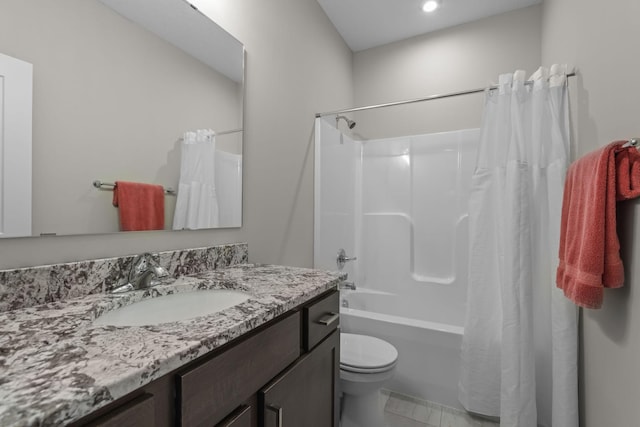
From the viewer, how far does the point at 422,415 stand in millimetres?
1744

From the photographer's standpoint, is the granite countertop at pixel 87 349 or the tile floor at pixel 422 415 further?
the tile floor at pixel 422 415

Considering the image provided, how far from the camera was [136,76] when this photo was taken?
3.30 feet

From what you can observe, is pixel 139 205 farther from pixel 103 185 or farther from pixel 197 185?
pixel 197 185

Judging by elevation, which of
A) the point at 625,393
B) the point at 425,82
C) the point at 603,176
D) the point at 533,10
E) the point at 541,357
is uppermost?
the point at 533,10

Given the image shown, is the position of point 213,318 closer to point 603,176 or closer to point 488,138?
point 603,176

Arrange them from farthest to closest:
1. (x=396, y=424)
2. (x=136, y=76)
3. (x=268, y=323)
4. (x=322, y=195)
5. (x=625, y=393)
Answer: (x=322, y=195)
(x=396, y=424)
(x=136, y=76)
(x=625, y=393)
(x=268, y=323)

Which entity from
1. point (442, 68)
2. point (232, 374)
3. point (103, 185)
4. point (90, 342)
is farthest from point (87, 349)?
point (442, 68)

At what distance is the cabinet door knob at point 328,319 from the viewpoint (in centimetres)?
103

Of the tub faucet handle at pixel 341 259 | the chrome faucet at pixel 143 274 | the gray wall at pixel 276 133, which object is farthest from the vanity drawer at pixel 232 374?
the tub faucet handle at pixel 341 259

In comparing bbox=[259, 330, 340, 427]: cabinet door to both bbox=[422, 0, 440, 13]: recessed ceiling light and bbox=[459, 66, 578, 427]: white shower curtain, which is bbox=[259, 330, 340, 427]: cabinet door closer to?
bbox=[459, 66, 578, 427]: white shower curtain

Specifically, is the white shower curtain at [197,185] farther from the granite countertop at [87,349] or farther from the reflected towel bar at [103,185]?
the granite countertop at [87,349]

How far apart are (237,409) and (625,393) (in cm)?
114

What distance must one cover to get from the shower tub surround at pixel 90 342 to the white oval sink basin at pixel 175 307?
0.02 meters

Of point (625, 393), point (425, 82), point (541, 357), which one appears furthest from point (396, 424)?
point (425, 82)
